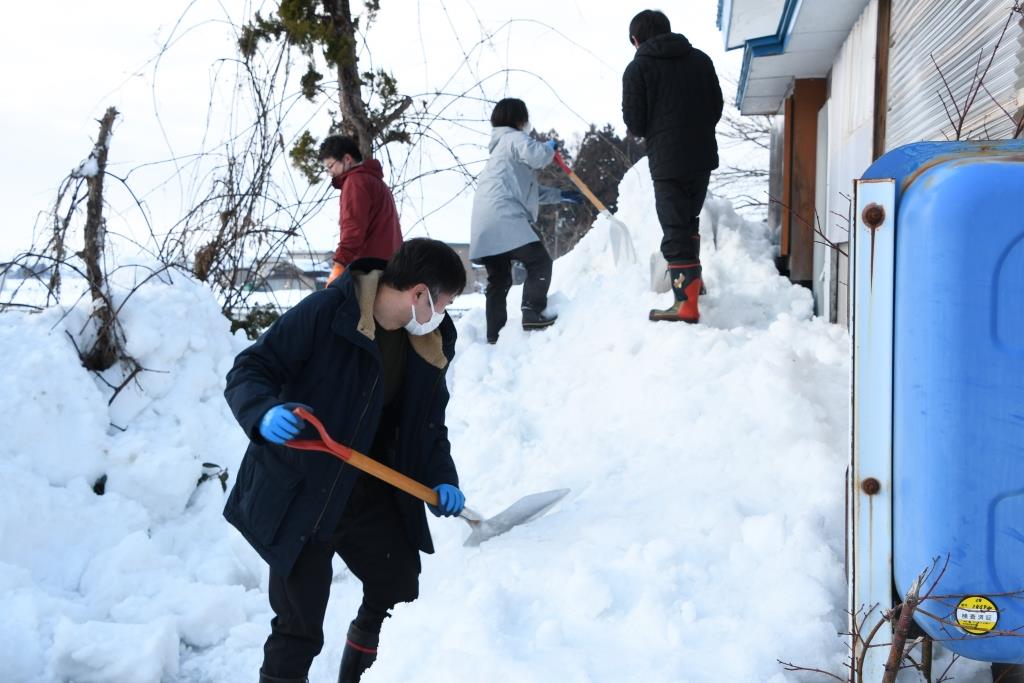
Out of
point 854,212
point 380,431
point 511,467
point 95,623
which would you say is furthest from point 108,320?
point 854,212

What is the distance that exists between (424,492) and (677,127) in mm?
2831

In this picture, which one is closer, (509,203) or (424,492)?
(424,492)

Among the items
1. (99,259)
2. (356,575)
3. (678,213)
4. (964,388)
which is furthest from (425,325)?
(99,259)

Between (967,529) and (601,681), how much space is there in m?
0.98

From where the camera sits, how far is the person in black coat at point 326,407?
7.73ft

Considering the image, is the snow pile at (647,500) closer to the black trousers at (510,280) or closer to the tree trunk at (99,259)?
the black trousers at (510,280)

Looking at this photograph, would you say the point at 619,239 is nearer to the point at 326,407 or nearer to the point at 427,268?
the point at 427,268

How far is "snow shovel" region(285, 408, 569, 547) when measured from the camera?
7.60ft

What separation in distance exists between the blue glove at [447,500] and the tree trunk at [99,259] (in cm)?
321

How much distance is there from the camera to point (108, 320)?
5.15 m

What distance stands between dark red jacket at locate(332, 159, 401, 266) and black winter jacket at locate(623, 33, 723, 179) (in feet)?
5.03

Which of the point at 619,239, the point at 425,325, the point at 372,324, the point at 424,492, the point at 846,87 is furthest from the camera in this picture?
the point at 619,239

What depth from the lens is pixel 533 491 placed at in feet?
12.6

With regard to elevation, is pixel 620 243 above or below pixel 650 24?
below
